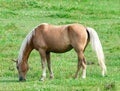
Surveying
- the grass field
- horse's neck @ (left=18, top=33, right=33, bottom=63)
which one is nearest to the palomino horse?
horse's neck @ (left=18, top=33, right=33, bottom=63)

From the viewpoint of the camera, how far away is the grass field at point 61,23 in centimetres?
1202

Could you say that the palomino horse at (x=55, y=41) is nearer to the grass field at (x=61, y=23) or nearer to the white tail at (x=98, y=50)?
the white tail at (x=98, y=50)

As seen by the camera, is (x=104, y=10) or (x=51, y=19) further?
(x=104, y=10)

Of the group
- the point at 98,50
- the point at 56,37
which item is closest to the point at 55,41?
the point at 56,37

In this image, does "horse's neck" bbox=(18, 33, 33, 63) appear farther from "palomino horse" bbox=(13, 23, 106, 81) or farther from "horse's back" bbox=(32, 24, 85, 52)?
"horse's back" bbox=(32, 24, 85, 52)

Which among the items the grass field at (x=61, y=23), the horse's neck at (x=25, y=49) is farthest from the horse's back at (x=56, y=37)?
the grass field at (x=61, y=23)

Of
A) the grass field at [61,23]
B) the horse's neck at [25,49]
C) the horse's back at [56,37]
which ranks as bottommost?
the grass field at [61,23]

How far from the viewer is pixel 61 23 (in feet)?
80.0

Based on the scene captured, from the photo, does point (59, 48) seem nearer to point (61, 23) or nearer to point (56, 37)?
point (56, 37)

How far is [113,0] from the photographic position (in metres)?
31.8

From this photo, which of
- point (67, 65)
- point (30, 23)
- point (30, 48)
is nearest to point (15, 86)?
point (30, 48)

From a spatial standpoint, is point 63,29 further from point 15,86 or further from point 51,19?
point 51,19

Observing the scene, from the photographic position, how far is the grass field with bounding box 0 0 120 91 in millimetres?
12016

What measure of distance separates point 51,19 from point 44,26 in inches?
476
